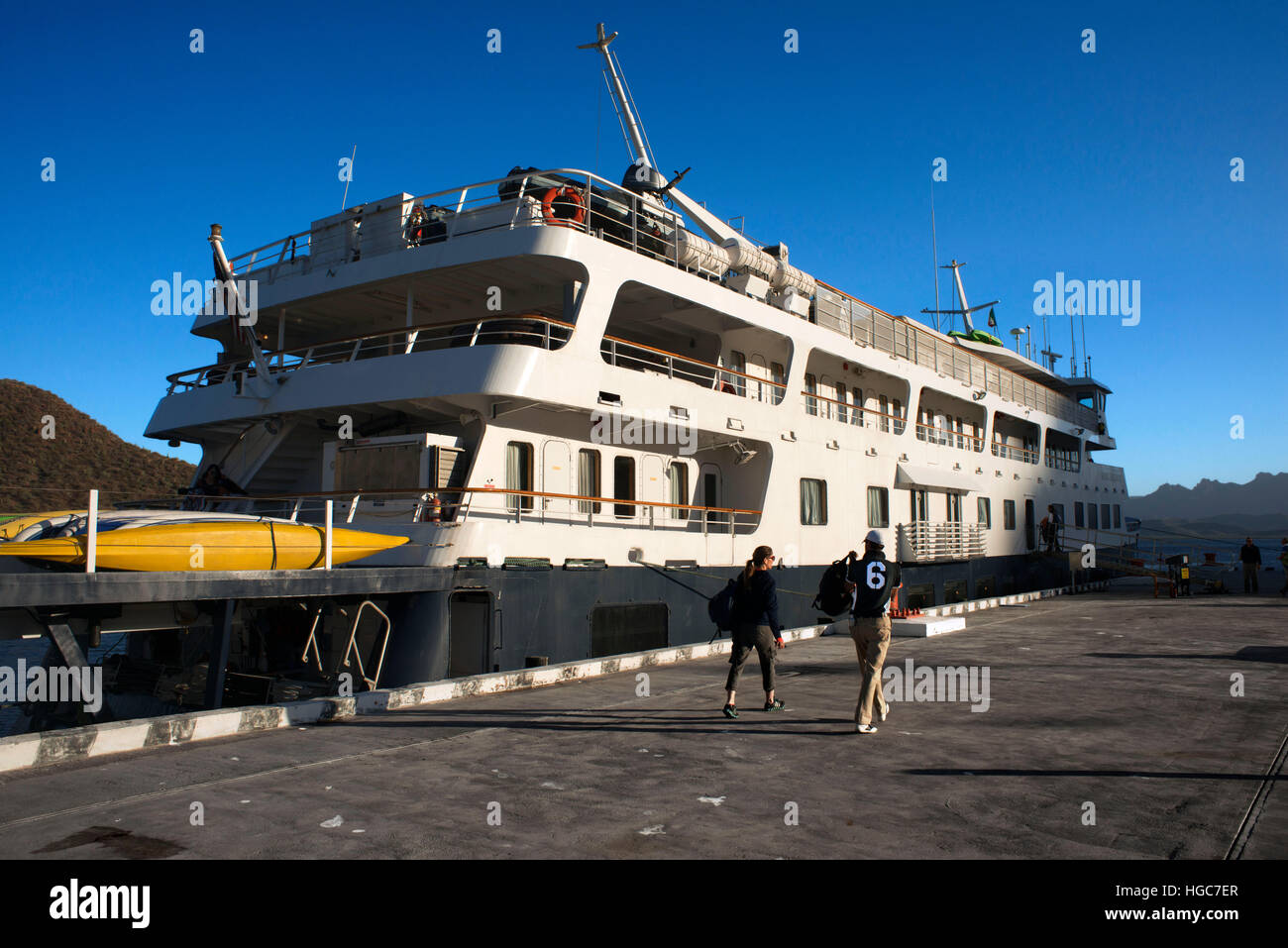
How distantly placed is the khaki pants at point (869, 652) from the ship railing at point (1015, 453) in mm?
21210

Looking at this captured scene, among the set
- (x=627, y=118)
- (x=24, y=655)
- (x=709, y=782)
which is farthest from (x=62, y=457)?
(x=709, y=782)

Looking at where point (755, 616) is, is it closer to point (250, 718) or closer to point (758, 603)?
point (758, 603)

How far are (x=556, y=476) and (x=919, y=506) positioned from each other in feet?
40.2

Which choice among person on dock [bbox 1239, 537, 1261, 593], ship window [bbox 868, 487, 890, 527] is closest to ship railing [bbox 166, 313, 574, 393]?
ship window [bbox 868, 487, 890, 527]

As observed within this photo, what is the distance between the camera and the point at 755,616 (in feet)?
27.2

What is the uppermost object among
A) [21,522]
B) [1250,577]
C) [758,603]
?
[21,522]

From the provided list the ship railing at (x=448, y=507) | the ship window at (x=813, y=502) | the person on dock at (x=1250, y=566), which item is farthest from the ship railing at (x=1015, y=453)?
the ship railing at (x=448, y=507)

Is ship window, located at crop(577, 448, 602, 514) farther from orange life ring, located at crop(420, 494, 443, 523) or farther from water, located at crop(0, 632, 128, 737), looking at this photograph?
water, located at crop(0, 632, 128, 737)

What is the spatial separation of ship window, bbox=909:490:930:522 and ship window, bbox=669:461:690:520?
27.1ft

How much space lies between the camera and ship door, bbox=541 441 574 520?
1266 centimetres

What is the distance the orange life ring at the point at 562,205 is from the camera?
13203mm

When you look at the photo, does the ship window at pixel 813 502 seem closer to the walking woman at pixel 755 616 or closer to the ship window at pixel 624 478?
the ship window at pixel 624 478

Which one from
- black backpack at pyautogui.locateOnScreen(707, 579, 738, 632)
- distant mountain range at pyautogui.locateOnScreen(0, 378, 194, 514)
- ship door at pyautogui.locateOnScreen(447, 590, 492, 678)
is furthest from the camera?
distant mountain range at pyautogui.locateOnScreen(0, 378, 194, 514)
